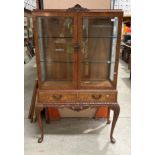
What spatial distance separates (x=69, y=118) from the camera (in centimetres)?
279

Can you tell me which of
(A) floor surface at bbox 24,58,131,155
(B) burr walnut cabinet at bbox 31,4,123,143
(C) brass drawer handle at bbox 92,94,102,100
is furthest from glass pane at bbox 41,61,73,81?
(A) floor surface at bbox 24,58,131,155

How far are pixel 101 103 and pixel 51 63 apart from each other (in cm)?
70

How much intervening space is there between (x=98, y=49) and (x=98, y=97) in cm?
53

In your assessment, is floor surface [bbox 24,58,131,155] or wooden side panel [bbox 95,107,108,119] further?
wooden side panel [bbox 95,107,108,119]

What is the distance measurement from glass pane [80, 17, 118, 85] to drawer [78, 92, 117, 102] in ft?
0.46

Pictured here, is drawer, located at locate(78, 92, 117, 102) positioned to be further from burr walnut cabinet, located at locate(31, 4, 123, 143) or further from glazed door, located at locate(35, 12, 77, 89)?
glazed door, located at locate(35, 12, 77, 89)

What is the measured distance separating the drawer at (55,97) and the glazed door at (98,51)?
15 centimetres

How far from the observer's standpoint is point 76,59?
1.99m

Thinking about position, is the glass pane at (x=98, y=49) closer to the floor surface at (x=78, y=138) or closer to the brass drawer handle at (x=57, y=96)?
the brass drawer handle at (x=57, y=96)

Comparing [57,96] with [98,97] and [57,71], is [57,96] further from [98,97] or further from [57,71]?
[98,97]

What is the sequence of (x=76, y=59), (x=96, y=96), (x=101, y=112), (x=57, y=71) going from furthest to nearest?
1. (x=101, y=112)
2. (x=57, y=71)
3. (x=96, y=96)
4. (x=76, y=59)

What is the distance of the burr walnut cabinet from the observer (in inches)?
76.8

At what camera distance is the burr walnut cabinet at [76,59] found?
1950 mm

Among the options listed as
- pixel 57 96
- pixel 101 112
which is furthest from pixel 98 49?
pixel 101 112
